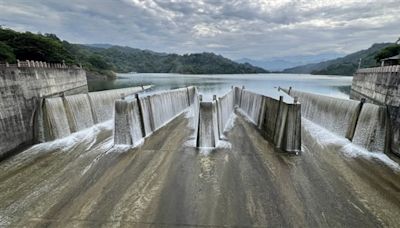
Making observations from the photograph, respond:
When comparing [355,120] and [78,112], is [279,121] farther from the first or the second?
[78,112]

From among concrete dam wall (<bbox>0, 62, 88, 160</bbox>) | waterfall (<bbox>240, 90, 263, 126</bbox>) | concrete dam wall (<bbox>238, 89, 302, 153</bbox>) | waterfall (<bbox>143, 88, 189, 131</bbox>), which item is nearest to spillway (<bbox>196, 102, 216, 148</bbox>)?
concrete dam wall (<bbox>238, 89, 302, 153</bbox>)

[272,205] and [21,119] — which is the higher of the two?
[21,119]

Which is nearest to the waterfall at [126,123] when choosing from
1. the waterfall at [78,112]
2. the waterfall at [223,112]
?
the waterfall at [78,112]

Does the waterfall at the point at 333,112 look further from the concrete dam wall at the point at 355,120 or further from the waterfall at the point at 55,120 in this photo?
the waterfall at the point at 55,120

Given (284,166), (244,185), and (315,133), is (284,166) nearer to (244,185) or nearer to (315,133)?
(244,185)

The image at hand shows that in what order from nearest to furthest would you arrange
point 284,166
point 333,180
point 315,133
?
point 333,180, point 284,166, point 315,133

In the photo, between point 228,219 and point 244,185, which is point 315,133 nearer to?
point 244,185

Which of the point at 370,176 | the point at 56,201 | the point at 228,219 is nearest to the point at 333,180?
the point at 370,176

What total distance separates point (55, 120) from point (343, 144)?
13893 millimetres

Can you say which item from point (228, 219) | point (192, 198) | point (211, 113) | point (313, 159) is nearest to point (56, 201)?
point (192, 198)

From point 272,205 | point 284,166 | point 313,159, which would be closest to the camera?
point 272,205

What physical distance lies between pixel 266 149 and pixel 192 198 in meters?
4.95

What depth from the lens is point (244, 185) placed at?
6.73m

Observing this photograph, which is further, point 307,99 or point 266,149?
point 307,99
